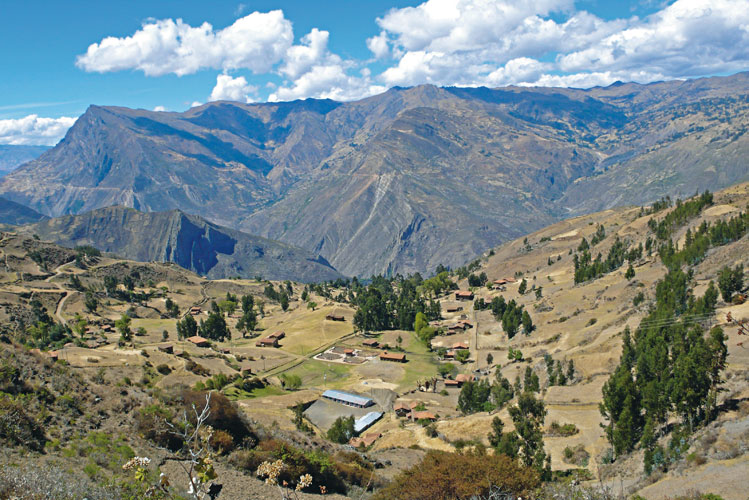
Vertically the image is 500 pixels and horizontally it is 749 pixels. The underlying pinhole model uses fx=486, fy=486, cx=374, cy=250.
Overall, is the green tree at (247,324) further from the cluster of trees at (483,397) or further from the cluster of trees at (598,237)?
the cluster of trees at (598,237)

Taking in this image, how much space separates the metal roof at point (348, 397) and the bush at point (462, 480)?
4820 cm

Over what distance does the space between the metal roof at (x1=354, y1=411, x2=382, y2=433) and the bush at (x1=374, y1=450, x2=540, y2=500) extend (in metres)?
38.6

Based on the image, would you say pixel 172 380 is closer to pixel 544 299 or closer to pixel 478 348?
pixel 478 348

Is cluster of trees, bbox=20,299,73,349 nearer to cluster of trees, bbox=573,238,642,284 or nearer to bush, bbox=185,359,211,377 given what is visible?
bush, bbox=185,359,211,377

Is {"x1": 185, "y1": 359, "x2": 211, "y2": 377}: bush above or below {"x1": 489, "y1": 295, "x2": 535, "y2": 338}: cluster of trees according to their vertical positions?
above

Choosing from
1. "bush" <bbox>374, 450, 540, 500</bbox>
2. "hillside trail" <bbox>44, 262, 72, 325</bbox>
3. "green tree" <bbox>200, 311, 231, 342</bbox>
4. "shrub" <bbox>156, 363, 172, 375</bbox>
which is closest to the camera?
"bush" <bbox>374, 450, 540, 500</bbox>

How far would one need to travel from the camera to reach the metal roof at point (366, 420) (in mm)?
65800

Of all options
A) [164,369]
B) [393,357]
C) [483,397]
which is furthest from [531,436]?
[393,357]

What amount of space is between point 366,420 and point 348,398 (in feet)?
27.3

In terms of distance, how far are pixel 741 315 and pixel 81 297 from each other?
14286 cm

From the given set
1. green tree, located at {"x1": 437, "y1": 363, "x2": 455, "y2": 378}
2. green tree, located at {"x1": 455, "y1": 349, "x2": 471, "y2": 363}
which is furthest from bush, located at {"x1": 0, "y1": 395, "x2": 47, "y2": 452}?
green tree, located at {"x1": 455, "y1": 349, "x2": 471, "y2": 363}

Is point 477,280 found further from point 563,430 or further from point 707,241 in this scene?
point 563,430

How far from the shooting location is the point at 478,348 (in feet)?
364

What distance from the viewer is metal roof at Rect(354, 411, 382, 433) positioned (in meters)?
65.8
